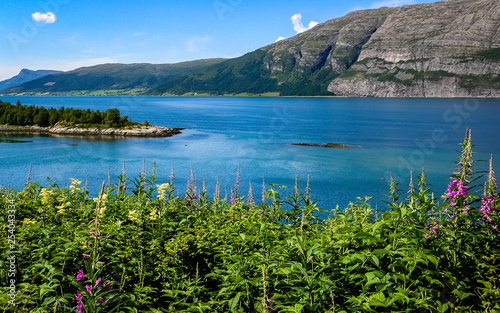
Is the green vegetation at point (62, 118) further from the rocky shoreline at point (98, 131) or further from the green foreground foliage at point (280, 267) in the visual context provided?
the green foreground foliage at point (280, 267)

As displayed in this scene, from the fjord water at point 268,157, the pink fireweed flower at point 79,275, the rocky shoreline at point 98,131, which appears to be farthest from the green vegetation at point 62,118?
the pink fireweed flower at point 79,275

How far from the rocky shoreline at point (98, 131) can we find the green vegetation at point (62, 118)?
11.0 feet

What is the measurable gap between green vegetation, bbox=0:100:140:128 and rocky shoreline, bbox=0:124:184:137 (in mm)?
3359

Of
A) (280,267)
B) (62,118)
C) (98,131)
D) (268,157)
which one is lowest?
(268,157)

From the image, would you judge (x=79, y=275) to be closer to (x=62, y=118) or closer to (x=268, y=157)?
(x=268, y=157)

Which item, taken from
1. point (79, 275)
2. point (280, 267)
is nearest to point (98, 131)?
point (79, 275)

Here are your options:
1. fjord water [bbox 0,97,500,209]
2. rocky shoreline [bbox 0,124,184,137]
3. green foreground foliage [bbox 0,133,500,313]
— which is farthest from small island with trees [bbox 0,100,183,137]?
green foreground foliage [bbox 0,133,500,313]

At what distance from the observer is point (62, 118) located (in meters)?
138

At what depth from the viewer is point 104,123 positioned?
13088 centimetres

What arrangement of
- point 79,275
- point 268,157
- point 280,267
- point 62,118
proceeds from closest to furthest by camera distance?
1. point 79,275
2. point 280,267
3. point 268,157
4. point 62,118

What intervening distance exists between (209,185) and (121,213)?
43.2 meters

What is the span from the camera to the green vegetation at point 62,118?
13075cm

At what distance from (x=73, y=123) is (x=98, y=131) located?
51.2 ft

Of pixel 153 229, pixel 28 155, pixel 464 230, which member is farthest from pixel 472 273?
pixel 28 155
